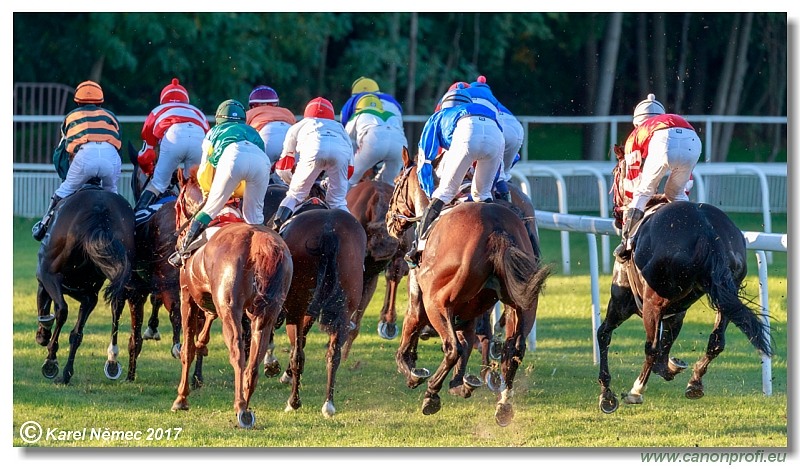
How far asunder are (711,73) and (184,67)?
10758 mm

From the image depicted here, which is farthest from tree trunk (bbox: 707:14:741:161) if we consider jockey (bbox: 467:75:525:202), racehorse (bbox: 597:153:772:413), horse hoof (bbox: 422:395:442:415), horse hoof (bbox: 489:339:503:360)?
horse hoof (bbox: 422:395:442:415)

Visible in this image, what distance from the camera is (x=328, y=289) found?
7.79 metres

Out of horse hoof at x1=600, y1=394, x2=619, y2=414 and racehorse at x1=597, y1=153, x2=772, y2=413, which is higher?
racehorse at x1=597, y1=153, x2=772, y2=413

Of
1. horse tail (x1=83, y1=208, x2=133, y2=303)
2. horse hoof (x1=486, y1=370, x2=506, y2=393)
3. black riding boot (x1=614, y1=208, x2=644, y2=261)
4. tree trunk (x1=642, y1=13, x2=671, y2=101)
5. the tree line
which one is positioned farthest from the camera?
tree trunk (x1=642, y1=13, x2=671, y2=101)

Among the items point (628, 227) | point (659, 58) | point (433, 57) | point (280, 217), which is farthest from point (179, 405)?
point (659, 58)

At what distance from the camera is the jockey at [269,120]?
998 centimetres

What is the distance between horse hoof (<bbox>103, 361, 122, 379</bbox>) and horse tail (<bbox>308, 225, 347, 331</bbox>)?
1895mm

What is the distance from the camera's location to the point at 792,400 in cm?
752

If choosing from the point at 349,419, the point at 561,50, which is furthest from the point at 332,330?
the point at 561,50

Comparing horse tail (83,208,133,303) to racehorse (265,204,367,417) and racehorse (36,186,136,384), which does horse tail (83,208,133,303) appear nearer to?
racehorse (36,186,136,384)

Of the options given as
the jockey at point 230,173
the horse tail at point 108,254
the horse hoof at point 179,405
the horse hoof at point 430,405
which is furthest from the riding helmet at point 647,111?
the horse tail at point 108,254

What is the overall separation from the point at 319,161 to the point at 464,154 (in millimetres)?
1263

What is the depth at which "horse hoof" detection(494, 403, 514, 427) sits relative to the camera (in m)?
7.26

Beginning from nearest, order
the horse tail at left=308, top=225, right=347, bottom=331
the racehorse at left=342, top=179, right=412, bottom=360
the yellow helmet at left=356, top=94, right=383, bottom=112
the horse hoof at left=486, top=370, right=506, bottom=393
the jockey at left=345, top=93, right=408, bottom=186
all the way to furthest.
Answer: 1. the horse tail at left=308, top=225, right=347, bottom=331
2. the horse hoof at left=486, top=370, right=506, bottom=393
3. the racehorse at left=342, top=179, right=412, bottom=360
4. the jockey at left=345, top=93, right=408, bottom=186
5. the yellow helmet at left=356, top=94, right=383, bottom=112
